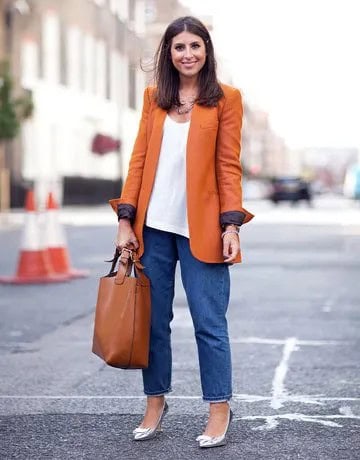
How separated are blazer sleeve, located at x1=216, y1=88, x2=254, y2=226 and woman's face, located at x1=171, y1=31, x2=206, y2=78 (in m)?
0.17

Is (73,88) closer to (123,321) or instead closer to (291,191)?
(291,191)

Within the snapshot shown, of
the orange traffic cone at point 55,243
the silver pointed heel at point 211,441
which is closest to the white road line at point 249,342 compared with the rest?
the silver pointed heel at point 211,441

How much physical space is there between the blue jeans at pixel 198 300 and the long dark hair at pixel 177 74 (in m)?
0.55

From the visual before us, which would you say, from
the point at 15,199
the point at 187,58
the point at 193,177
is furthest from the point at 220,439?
the point at 15,199

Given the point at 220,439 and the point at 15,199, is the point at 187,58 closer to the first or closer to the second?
the point at 220,439

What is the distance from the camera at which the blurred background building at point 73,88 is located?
43469mm

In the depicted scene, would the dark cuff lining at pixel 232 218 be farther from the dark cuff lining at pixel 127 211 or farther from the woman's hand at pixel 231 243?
the dark cuff lining at pixel 127 211

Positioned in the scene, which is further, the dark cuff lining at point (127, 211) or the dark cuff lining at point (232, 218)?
the dark cuff lining at point (127, 211)

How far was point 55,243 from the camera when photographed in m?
13.3

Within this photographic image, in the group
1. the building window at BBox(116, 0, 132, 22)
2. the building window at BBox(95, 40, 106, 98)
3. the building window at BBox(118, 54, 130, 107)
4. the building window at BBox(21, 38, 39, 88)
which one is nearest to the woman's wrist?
the building window at BBox(21, 38, 39, 88)

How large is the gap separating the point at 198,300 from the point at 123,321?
337 millimetres

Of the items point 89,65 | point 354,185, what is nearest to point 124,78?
point 89,65

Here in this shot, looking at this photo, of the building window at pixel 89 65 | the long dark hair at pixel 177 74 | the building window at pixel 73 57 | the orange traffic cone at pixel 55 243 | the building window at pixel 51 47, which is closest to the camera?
the long dark hair at pixel 177 74

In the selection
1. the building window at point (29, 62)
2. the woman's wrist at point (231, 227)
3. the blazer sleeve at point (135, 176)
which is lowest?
the woman's wrist at point (231, 227)
